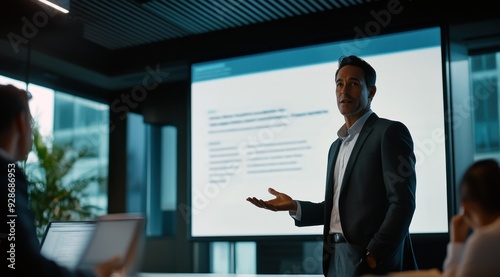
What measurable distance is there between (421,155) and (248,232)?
147 cm

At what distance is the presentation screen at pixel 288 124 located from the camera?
425cm

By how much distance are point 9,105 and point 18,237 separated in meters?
0.46

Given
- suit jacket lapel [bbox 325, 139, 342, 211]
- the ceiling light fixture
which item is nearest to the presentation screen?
the ceiling light fixture

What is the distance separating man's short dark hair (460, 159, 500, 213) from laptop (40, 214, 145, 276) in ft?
3.14

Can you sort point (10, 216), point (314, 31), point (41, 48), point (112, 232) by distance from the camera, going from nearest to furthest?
point (10, 216)
point (112, 232)
point (314, 31)
point (41, 48)

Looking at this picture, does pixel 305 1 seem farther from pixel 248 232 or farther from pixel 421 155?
pixel 248 232

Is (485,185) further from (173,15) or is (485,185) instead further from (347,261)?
(173,15)

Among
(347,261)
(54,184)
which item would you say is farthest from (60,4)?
(347,261)

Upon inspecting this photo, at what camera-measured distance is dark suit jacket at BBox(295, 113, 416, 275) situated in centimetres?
260

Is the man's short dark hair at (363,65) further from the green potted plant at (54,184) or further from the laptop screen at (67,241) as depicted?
the green potted plant at (54,184)

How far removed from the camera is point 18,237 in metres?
1.73

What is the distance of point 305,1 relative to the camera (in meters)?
4.79

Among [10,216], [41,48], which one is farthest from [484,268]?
[41,48]

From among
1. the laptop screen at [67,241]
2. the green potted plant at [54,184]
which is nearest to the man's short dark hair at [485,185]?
the laptop screen at [67,241]
